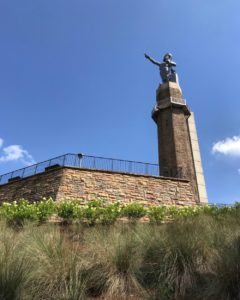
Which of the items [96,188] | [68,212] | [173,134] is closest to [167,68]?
[173,134]

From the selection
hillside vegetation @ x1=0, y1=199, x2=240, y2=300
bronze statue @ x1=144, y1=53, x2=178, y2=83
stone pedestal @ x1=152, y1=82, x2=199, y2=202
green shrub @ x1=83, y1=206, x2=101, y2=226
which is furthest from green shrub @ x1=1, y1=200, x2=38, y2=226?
bronze statue @ x1=144, y1=53, x2=178, y2=83

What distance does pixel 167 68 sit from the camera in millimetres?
29516

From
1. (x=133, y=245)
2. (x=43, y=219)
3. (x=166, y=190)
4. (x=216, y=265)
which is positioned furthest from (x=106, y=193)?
(x=216, y=265)

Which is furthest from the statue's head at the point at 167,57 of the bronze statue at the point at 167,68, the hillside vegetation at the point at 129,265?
the hillside vegetation at the point at 129,265

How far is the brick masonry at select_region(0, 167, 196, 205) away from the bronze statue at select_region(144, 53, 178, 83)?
13.5m

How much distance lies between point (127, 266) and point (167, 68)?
87.5 ft

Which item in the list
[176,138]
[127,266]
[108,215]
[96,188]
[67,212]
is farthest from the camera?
[176,138]

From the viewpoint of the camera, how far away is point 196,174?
79.2 feet

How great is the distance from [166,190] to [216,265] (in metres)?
13.3

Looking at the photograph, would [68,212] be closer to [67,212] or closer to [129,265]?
[67,212]

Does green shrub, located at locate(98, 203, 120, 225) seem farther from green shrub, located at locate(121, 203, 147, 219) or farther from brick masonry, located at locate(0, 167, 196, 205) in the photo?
brick masonry, located at locate(0, 167, 196, 205)

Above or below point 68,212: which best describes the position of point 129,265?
below

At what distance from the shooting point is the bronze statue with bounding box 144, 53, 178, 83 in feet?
94.4

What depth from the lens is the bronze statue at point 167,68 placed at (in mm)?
28781
